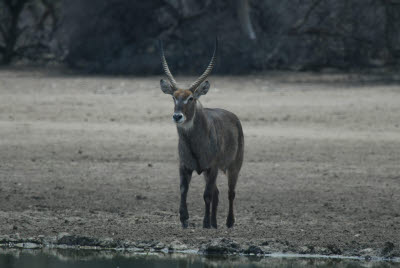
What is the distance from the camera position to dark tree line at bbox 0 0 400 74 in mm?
20641

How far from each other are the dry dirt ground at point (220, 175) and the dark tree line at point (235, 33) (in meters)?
1.07

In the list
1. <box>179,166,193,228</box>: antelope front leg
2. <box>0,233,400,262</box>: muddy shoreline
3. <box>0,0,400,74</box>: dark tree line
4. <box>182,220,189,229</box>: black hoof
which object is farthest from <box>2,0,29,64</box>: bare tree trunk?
<box>182,220,189,229</box>: black hoof

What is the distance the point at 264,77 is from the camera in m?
20.5

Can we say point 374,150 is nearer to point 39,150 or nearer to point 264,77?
point 39,150

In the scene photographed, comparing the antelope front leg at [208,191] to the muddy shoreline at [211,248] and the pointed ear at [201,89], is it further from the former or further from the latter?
the pointed ear at [201,89]

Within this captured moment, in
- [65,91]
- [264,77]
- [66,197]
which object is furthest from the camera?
[264,77]

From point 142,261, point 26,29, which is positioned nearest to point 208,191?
point 142,261

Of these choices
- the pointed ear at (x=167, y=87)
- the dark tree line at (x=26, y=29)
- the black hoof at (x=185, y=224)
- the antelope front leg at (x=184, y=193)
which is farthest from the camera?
the dark tree line at (x=26, y=29)

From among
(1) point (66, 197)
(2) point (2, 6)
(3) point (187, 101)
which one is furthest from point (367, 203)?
(2) point (2, 6)

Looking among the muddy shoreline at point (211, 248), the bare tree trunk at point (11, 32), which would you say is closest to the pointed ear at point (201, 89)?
the muddy shoreline at point (211, 248)

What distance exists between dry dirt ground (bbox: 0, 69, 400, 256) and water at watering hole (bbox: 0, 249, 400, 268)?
0.68 feet

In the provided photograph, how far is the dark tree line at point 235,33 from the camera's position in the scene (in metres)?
20.6

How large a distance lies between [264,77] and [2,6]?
8.45 meters

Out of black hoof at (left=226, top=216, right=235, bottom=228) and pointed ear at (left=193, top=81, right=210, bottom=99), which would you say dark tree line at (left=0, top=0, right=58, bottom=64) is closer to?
pointed ear at (left=193, top=81, right=210, bottom=99)
